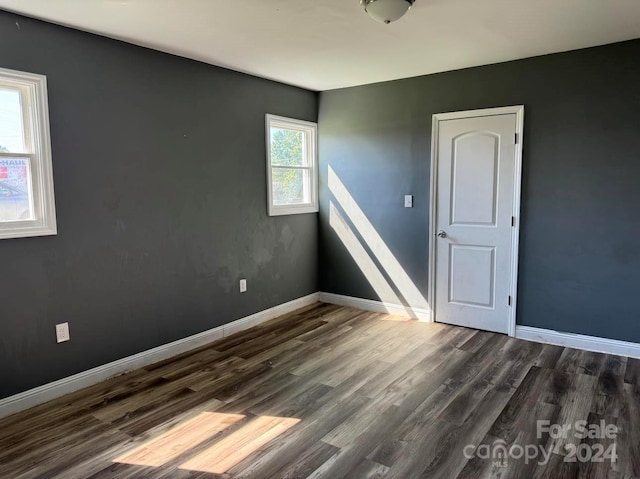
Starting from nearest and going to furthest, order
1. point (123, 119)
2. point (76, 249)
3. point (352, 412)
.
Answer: point (352, 412), point (76, 249), point (123, 119)

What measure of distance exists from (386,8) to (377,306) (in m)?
3.25

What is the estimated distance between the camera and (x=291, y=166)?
16.2 ft

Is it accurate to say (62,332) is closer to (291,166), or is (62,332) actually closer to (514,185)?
(291,166)

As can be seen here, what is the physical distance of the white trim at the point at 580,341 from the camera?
140 inches

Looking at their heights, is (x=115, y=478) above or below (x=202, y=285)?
below

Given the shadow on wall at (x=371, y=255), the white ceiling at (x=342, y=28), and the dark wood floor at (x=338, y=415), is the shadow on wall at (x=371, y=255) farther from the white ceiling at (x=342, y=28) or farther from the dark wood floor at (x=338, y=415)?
the white ceiling at (x=342, y=28)

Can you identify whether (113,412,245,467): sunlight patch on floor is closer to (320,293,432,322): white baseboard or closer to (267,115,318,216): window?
(267,115,318,216): window

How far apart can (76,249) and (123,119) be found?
101cm

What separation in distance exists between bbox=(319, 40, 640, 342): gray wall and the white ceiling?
21 centimetres

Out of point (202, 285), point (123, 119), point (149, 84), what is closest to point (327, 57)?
point (149, 84)

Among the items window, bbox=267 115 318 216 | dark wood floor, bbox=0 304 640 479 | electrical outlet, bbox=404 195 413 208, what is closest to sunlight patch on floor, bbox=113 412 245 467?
dark wood floor, bbox=0 304 640 479

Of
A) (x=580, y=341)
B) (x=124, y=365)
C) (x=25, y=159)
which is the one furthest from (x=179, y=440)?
(x=580, y=341)

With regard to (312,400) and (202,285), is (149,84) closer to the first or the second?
(202,285)

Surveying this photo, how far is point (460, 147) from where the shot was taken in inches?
167
